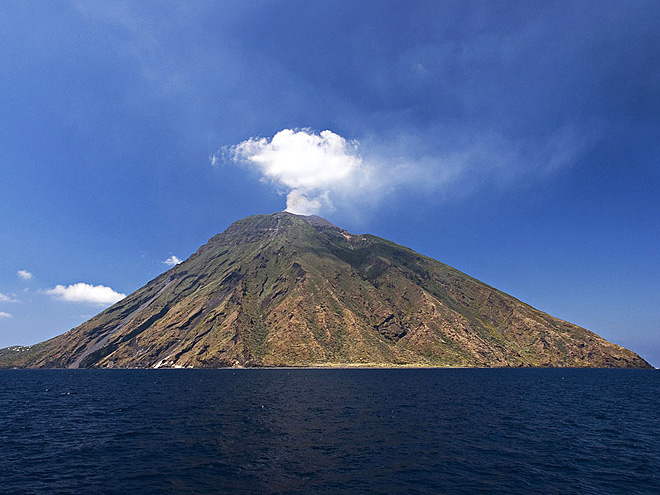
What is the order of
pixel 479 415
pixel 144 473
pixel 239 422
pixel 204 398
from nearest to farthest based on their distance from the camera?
pixel 144 473 → pixel 239 422 → pixel 479 415 → pixel 204 398

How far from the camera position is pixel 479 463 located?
35031 millimetres

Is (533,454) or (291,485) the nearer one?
(291,485)

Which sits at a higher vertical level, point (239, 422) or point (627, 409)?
point (627, 409)

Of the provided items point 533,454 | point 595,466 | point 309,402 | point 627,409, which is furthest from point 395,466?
point 627,409

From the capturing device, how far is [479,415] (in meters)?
61.4

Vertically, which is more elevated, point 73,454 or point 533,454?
point 533,454

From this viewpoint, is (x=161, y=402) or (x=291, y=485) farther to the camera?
(x=161, y=402)

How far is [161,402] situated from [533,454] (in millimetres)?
70678

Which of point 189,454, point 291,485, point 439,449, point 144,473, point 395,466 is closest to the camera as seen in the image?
point 291,485

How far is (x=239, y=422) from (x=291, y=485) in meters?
28.4

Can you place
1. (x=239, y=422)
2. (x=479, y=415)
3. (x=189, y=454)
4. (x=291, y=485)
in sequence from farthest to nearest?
(x=479, y=415) → (x=239, y=422) → (x=189, y=454) → (x=291, y=485)

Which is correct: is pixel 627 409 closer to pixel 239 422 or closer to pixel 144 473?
pixel 239 422

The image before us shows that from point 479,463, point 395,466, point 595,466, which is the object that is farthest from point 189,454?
point 595,466

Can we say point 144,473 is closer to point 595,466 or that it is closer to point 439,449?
point 439,449
